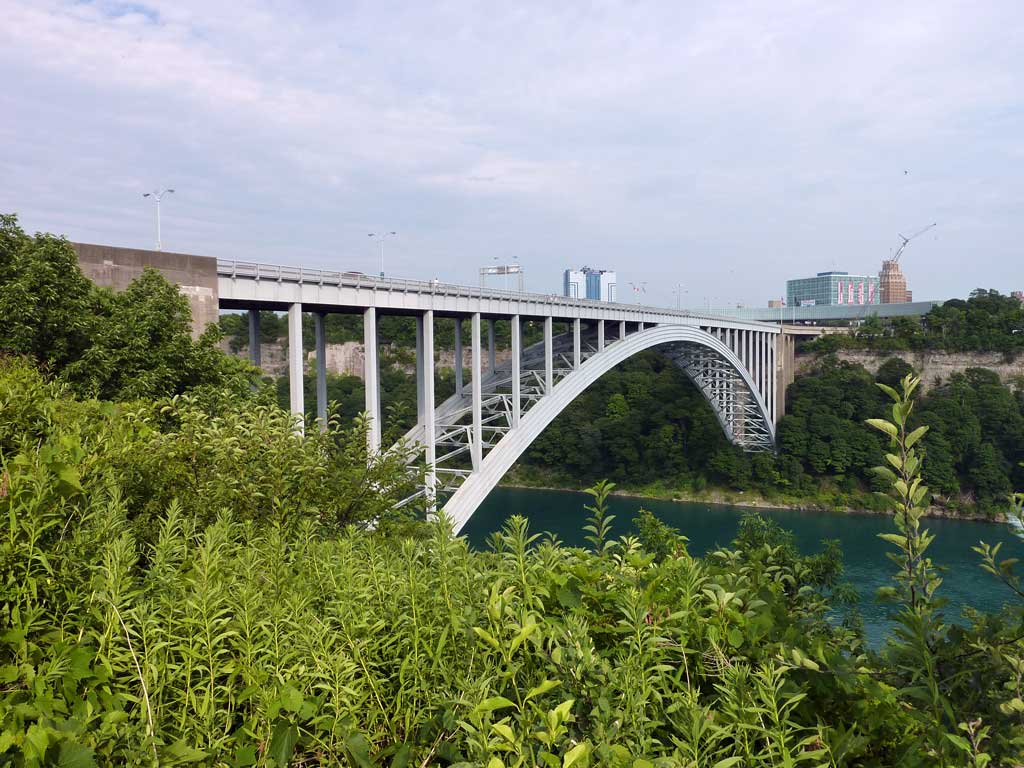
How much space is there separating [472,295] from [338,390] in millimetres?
32145

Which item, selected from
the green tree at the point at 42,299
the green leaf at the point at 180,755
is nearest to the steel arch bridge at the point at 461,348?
the green tree at the point at 42,299

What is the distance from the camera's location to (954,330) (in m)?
51.4

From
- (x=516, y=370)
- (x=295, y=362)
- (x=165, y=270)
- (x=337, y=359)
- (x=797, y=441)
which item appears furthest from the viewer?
(x=337, y=359)

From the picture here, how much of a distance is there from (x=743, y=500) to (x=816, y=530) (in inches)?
284

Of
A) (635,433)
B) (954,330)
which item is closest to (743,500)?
(635,433)

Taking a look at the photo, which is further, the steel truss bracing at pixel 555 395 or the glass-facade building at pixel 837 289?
the glass-facade building at pixel 837 289

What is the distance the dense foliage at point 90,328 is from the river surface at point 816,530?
20.5 metres

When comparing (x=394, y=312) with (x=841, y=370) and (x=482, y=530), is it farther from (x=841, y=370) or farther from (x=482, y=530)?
(x=841, y=370)

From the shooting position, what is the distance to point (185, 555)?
3420mm

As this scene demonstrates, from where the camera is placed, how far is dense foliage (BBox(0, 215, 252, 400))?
33.4 ft

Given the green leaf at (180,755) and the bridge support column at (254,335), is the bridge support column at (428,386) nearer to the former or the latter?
the bridge support column at (254,335)

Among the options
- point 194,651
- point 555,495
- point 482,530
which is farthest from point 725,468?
point 194,651

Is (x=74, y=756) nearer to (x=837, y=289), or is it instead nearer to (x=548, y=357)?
(x=548, y=357)

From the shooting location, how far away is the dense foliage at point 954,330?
4959cm
